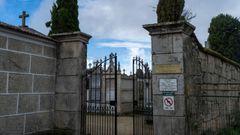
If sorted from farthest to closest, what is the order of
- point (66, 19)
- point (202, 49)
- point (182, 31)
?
point (66, 19) → point (202, 49) → point (182, 31)

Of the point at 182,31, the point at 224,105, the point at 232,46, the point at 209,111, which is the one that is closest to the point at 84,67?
the point at 182,31

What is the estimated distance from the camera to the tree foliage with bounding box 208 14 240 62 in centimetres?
2133

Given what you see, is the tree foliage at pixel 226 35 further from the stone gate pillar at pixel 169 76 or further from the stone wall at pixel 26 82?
the stone wall at pixel 26 82

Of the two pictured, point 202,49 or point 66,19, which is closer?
point 202,49

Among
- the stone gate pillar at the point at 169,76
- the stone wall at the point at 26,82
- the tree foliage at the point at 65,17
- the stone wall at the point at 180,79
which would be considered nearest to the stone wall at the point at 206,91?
the stone wall at the point at 180,79

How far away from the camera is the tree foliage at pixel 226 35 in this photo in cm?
2133

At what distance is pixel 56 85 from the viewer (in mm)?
7102

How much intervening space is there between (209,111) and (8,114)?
4.59 meters

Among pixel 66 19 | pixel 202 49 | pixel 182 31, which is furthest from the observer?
pixel 66 19

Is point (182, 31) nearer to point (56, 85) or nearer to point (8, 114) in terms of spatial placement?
point (56, 85)

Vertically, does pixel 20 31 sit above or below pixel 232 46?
below

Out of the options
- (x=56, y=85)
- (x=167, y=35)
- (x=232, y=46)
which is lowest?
(x=56, y=85)

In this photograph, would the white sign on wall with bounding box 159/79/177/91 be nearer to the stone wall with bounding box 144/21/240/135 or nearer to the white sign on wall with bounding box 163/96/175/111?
the stone wall with bounding box 144/21/240/135

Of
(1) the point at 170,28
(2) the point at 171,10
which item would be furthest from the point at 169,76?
(2) the point at 171,10
